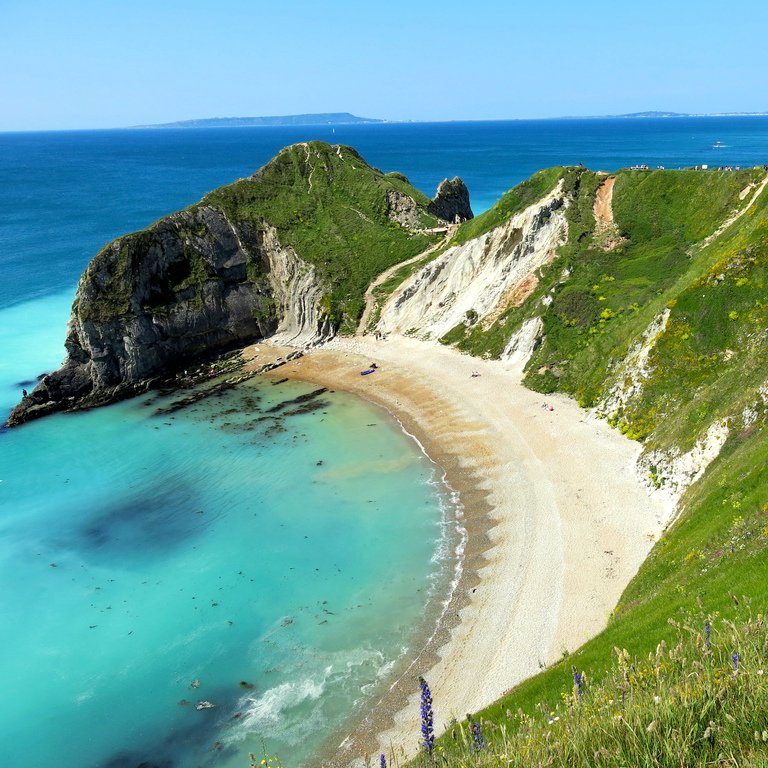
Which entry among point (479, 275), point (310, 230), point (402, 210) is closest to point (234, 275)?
point (310, 230)

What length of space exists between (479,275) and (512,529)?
131 feet

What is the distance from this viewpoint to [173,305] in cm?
7262

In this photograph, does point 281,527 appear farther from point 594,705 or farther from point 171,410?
point 594,705

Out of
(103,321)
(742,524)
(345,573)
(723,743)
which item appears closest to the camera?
(723,743)

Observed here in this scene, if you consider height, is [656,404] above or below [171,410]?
above

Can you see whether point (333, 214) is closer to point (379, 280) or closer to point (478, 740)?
point (379, 280)

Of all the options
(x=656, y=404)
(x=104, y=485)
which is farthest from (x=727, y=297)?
(x=104, y=485)

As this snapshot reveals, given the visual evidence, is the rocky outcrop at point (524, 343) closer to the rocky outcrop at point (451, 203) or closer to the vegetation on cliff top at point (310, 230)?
the vegetation on cliff top at point (310, 230)

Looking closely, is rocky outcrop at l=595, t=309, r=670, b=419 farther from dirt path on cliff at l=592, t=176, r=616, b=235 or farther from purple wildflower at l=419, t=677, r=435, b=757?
purple wildflower at l=419, t=677, r=435, b=757

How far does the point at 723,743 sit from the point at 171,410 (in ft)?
193

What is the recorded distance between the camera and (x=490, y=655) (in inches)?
1126

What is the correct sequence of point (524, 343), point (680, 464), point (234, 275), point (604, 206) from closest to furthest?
point (680, 464)
point (524, 343)
point (604, 206)
point (234, 275)

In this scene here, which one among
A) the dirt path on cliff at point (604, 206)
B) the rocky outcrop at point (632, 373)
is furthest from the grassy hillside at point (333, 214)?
the rocky outcrop at point (632, 373)

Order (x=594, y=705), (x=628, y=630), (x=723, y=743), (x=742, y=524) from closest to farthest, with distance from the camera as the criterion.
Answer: (x=723, y=743), (x=594, y=705), (x=628, y=630), (x=742, y=524)
